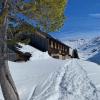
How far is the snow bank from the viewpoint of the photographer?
19.0 m

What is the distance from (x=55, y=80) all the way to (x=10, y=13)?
951 cm

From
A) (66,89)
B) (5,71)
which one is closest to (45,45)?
(66,89)

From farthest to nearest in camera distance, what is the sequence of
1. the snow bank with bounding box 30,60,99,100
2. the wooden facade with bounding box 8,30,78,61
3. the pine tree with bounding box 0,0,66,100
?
the wooden facade with bounding box 8,30,78,61, the snow bank with bounding box 30,60,99,100, the pine tree with bounding box 0,0,66,100

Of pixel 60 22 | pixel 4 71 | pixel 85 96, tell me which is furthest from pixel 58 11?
pixel 85 96

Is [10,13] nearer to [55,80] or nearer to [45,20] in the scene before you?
[45,20]

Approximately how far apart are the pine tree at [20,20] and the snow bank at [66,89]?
304 cm

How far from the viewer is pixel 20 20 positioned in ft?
54.1

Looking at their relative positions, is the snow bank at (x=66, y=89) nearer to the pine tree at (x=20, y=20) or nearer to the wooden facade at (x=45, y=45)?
the pine tree at (x=20, y=20)

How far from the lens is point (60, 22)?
16875mm

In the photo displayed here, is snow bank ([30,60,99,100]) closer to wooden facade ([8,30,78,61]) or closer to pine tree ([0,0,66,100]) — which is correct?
pine tree ([0,0,66,100])

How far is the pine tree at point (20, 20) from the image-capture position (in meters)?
16.2

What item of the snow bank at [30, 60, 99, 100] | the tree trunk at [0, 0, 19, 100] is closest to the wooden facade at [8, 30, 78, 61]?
the snow bank at [30, 60, 99, 100]

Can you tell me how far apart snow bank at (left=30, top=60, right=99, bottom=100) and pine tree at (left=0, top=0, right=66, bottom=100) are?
9.98ft

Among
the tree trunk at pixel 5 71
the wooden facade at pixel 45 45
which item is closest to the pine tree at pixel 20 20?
the tree trunk at pixel 5 71
